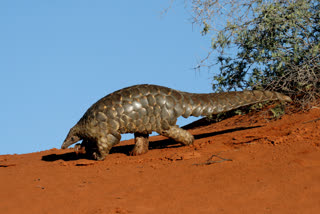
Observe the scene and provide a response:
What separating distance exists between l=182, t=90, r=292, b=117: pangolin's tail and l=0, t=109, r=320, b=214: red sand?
2.24 feet

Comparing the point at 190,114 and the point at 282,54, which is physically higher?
the point at 282,54

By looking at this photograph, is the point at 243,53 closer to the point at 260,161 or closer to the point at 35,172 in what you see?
the point at 260,161

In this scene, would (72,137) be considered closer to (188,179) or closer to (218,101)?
(218,101)

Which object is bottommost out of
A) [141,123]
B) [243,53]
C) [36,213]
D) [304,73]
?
[36,213]

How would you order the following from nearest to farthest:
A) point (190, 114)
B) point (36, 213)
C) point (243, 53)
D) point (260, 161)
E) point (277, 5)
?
point (36, 213) < point (260, 161) < point (190, 114) < point (277, 5) < point (243, 53)

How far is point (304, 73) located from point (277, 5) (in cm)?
186

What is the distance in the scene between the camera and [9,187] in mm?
6992

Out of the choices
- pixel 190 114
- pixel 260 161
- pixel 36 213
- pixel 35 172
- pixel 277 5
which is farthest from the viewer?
pixel 277 5

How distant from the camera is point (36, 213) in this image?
5.66 metres

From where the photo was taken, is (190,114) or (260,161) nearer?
(260,161)

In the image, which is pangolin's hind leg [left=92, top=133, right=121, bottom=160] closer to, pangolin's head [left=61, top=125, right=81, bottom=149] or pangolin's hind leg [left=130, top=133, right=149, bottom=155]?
pangolin's hind leg [left=130, top=133, right=149, bottom=155]

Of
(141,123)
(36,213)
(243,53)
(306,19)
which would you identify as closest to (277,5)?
(306,19)

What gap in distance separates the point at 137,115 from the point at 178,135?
106 cm

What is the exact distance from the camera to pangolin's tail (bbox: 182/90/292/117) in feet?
28.2
